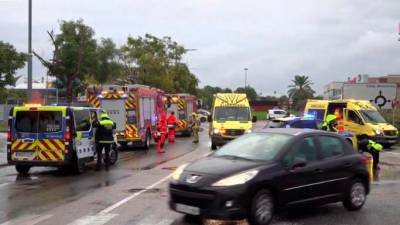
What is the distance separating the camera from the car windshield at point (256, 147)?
874 centimetres

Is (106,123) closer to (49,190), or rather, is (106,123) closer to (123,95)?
(49,190)

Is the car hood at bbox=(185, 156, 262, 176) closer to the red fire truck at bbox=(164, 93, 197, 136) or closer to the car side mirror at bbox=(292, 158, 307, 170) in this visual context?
the car side mirror at bbox=(292, 158, 307, 170)

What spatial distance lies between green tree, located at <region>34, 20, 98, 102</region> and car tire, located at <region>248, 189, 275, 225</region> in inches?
1372

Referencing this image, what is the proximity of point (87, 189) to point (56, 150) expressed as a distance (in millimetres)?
3311

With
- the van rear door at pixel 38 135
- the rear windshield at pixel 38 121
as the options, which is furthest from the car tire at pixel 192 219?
the rear windshield at pixel 38 121

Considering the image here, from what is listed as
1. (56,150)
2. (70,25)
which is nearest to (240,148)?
(56,150)

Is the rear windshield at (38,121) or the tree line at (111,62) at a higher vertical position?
the tree line at (111,62)

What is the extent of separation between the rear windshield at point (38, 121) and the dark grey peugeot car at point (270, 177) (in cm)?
739

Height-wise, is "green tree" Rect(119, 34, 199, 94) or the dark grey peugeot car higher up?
"green tree" Rect(119, 34, 199, 94)

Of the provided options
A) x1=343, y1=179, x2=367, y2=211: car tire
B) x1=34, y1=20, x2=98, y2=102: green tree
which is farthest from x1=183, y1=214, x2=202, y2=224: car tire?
x1=34, y1=20, x2=98, y2=102: green tree

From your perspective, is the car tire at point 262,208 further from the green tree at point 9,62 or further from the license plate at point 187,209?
the green tree at point 9,62

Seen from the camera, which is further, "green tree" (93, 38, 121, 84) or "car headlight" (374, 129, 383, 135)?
"green tree" (93, 38, 121, 84)

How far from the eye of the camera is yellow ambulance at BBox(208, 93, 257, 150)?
2398 centimetres

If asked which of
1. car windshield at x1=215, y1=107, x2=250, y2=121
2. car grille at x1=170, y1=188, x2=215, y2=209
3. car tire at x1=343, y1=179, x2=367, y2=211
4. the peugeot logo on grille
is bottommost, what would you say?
car tire at x1=343, y1=179, x2=367, y2=211
